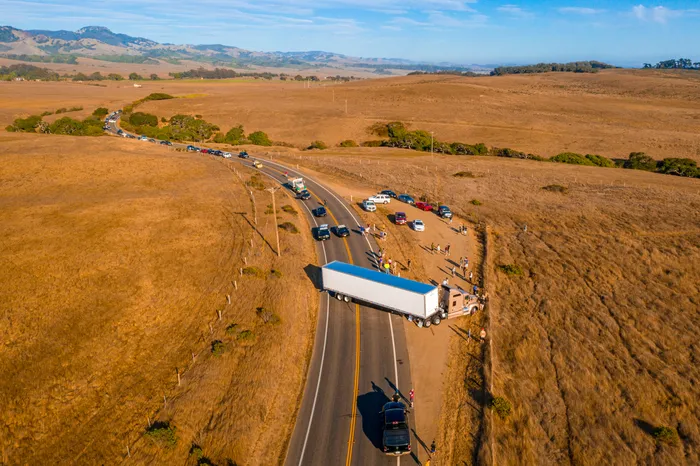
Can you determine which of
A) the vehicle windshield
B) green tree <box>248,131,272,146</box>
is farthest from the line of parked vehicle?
→ green tree <box>248,131,272,146</box>

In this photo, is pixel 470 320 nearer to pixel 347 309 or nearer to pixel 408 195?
pixel 347 309

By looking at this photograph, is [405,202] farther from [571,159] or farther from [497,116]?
[497,116]

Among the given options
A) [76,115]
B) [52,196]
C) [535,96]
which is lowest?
[52,196]

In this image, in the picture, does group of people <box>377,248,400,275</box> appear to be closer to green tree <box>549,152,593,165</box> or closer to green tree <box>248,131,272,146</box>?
green tree <box>549,152,593,165</box>

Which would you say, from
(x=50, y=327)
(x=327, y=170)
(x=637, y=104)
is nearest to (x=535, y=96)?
(x=637, y=104)

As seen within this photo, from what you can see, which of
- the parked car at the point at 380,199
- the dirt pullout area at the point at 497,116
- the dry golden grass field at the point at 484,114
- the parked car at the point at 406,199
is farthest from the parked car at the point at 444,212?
the dry golden grass field at the point at 484,114

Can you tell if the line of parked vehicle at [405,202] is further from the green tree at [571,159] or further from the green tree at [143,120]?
the green tree at [143,120]
